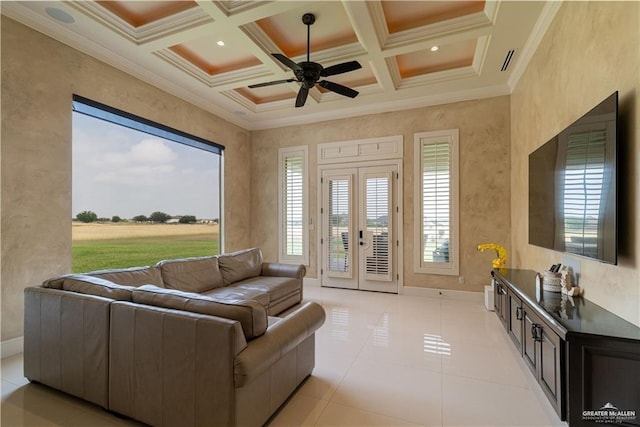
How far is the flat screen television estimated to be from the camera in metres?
1.88

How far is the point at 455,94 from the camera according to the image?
4.88 meters

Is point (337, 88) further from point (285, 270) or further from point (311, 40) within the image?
point (285, 270)

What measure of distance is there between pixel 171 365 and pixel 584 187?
3.05 metres

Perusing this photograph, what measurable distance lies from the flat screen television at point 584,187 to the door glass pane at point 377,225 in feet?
8.77

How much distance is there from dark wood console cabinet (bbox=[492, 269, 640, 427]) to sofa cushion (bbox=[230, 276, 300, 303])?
110 inches

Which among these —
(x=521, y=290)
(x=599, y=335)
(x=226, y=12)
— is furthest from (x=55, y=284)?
Answer: (x=521, y=290)

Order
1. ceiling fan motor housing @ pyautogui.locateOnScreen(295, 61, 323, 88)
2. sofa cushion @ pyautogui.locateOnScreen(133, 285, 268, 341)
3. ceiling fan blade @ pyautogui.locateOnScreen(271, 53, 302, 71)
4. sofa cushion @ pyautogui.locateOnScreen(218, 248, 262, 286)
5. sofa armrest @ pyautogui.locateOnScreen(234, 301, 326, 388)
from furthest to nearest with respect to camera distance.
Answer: sofa cushion @ pyautogui.locateOnScreen(218, 248, 262, 286) < ceiling fan motor housing @ pyautogui.locateOnScreen(295, 61, 323, 88) < ceiling fan blade @ pyautogui.locateOnScreen(271, 53, 302, 71) < sofa cushion @ pyautogui.locateOnScreen(133, 285, 268, 341) < sofa armrest @ pyautogui.locateOnScreen(234, 301, 326, 388)

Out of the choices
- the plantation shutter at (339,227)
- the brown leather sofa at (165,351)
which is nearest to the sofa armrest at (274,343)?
the brown leather sofa at (165,351)

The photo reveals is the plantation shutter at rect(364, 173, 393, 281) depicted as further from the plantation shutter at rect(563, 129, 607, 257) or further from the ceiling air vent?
the plantation shutter at rect(563, 129, 607, 257)

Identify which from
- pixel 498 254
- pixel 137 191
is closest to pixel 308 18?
pixel 137 191

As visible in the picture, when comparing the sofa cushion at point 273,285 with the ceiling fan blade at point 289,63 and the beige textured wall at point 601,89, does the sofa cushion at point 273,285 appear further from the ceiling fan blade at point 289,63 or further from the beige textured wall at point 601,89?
the beige textured wall at point 601,89

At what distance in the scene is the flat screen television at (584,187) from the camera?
73.9 inches

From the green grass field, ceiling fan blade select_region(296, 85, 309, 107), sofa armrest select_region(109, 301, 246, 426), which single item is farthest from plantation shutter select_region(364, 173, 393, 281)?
sofa armrest select_region(109, 301, 246, 426)

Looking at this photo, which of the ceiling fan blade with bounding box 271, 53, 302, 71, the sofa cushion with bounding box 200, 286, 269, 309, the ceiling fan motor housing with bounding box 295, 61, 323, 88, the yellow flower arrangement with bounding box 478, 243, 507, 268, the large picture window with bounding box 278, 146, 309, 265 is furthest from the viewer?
the large picture window with bounding box 278, 146, 309, 265
